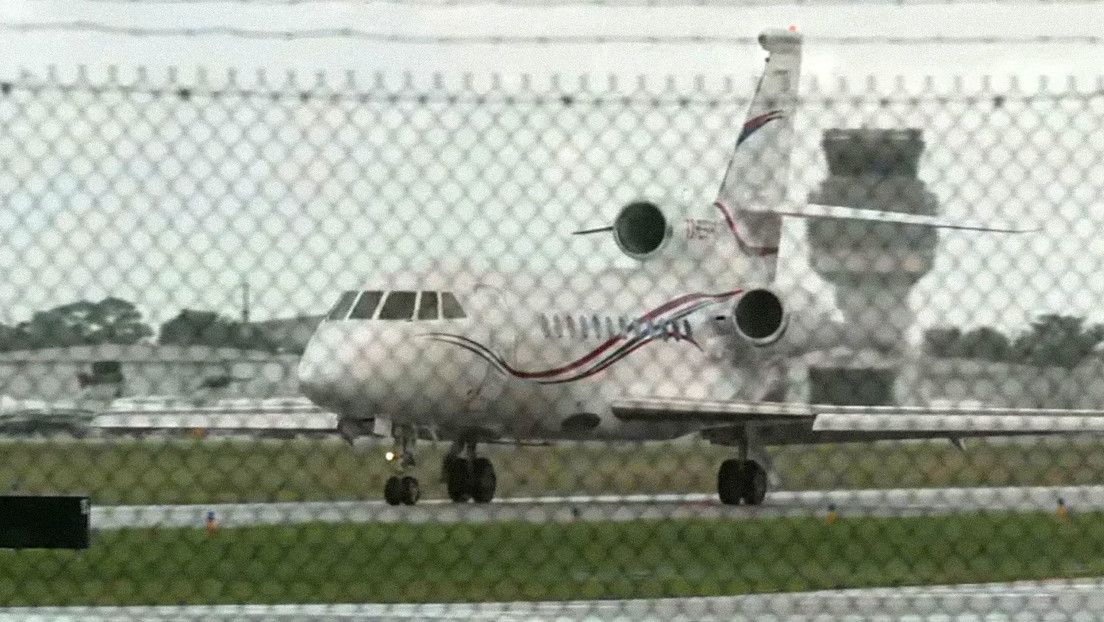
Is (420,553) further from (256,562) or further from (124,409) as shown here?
(124,409)

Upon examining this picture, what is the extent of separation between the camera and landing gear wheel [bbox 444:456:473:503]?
70.5ft

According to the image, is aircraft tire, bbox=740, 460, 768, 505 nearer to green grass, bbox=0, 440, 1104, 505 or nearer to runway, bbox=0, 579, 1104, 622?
green grass, bbox=0, 440, 1104, 505

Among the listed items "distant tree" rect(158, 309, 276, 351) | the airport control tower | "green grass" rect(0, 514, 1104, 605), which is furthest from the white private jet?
"distant tree" rect(158, 309, 276, 351)

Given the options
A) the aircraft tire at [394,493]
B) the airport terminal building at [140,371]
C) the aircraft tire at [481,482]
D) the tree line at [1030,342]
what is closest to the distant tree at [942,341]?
the tree line at [1030,342]

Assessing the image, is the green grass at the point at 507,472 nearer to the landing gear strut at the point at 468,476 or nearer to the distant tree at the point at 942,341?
the landing gear strut at the point at 468,476

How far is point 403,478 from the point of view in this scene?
2034 cm

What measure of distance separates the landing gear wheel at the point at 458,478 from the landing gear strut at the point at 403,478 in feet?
3.62

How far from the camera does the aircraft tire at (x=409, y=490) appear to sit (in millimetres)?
20109

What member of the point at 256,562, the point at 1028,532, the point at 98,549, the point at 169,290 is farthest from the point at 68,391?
the point at 1028,532

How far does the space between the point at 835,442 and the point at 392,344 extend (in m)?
7.57

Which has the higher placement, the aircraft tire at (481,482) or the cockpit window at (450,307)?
the cockpit window at (450,307)

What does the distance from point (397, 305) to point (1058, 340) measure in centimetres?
1287

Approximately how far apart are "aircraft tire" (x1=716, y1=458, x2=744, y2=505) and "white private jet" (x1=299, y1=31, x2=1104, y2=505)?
0.05 ft

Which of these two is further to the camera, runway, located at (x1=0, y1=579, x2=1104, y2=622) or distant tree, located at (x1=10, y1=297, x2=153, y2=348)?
runway, located at (x1=0, y1=579, x2=1104, y2=622)
